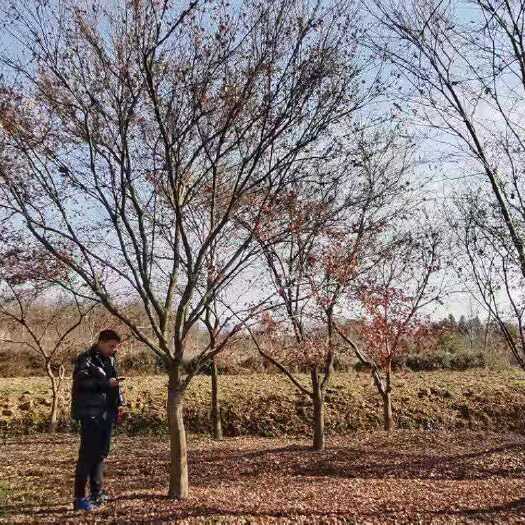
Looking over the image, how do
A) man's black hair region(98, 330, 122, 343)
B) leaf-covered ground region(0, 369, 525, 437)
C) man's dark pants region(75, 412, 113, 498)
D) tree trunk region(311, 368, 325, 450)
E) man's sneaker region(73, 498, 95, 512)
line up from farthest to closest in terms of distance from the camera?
leaf-covered ground region(0, 369, 525, 437)
tree trunk region(311, 368, 325, 450)
man's black hair region(98, 330, 122, 343)
man's dark pants region(75, 412, 113, 498)
man's sneaker region(73, 498, 95, 512)

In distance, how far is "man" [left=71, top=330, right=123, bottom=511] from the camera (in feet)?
16.1

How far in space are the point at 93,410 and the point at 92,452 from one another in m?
0.39

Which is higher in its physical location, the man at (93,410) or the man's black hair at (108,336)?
the man's black hair at (108,336)

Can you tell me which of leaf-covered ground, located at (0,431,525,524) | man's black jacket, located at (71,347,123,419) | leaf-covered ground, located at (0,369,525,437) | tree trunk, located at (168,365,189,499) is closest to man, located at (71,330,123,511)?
man's black jacket, located at (71,347,123,419)

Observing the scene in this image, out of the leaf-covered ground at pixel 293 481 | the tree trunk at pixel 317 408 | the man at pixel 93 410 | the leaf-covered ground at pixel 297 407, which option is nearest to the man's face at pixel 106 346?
the man at pixel 93 410

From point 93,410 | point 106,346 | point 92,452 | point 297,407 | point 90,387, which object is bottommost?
point 297,407

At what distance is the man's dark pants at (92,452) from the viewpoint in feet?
16.2

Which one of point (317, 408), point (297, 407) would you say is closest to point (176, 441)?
point (317, 408)

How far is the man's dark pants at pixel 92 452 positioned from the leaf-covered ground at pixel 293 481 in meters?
0.23

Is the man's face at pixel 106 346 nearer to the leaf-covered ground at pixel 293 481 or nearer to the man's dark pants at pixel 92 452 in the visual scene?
the man's dark pants at pixel 92 452

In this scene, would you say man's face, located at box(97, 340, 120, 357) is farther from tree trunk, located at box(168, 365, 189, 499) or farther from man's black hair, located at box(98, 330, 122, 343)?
tree trunk, located at box(168, 365, 189, 499)

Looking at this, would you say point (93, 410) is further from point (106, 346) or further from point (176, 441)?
point (176, 441)

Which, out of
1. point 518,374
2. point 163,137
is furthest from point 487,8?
point 518,374

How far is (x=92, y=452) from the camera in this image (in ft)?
16.3
